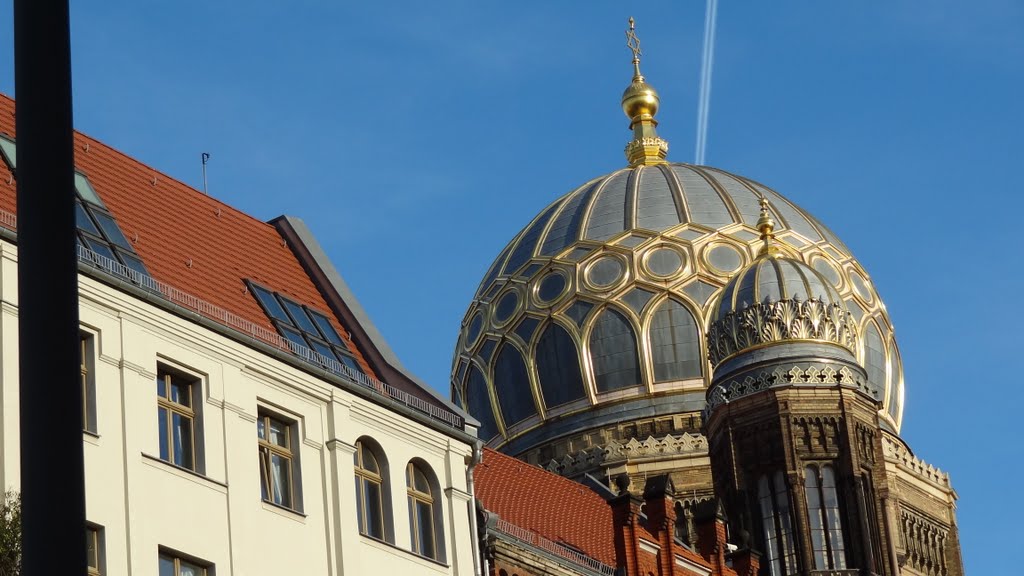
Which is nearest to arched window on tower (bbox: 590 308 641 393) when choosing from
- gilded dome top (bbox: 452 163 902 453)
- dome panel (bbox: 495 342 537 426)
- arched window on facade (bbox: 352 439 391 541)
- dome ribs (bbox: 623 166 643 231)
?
gilded dome top (bbox: 452 163 902 453)

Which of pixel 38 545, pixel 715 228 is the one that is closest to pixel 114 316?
pixel 38 545

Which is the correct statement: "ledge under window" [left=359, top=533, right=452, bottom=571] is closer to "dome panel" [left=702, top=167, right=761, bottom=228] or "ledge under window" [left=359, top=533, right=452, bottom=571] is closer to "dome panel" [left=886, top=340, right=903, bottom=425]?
"dome panel" [left=886, top=340, right=903, bottom=425]

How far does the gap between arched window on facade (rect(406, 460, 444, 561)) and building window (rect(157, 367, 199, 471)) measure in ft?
12.6

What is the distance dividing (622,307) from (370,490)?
30526mm

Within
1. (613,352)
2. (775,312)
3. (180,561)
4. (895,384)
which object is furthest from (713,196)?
(180,561)

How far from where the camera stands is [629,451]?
52.1 metres

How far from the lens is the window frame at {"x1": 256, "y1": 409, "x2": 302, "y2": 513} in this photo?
2378cm

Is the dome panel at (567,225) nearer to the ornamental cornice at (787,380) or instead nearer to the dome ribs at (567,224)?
the dome ribs at (567,224)

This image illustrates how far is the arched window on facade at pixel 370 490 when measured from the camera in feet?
82.1

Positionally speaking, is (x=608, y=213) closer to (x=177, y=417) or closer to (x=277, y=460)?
(x=277, y=460)

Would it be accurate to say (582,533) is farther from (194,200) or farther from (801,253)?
(801,253)

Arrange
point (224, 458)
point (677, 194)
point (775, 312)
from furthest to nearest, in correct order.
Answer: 1. point (677, 194)
2. point (775, 312)
3. point (224, 458)

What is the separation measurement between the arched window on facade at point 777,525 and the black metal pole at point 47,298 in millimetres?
37652

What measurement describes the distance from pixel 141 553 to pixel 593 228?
122ft
